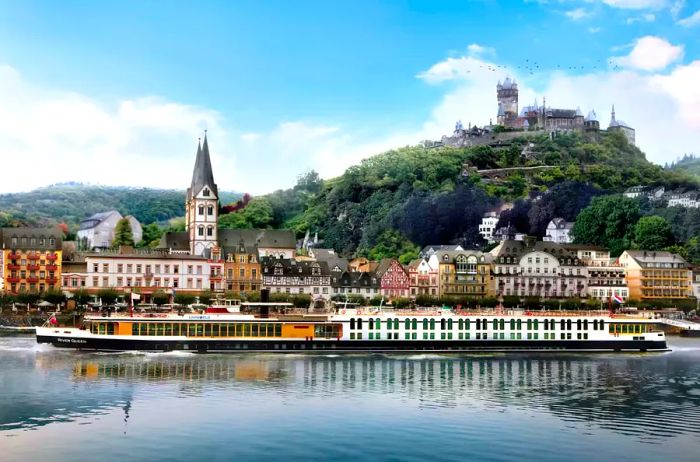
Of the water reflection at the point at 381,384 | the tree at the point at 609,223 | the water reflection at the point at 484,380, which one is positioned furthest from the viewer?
the tree at the point at 609,223

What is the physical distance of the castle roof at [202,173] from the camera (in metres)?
131

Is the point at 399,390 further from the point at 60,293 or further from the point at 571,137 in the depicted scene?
the point at 571,137

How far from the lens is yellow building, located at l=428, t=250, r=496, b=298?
12531cm

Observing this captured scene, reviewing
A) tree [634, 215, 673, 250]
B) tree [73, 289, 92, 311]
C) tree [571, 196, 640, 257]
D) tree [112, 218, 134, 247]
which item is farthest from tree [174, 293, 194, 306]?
tree [634, 215, 673, 250]

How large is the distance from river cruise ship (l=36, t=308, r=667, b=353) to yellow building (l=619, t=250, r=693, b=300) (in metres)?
52.9

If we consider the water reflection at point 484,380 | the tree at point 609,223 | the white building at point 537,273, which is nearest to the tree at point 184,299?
the white building at point 537,273

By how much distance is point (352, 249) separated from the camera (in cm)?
15575

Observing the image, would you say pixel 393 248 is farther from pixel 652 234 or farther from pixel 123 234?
pixel 123 234

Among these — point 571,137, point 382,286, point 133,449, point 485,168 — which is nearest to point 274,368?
point 133,449

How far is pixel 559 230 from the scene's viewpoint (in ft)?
509

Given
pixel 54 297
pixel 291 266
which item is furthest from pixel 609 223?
pixel 54 297

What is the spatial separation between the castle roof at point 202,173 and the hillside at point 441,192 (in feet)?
89.0

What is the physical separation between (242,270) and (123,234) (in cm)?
Answer: 3861

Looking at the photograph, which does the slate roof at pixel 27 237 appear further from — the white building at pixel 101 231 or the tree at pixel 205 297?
the white building at pixel 101 231
